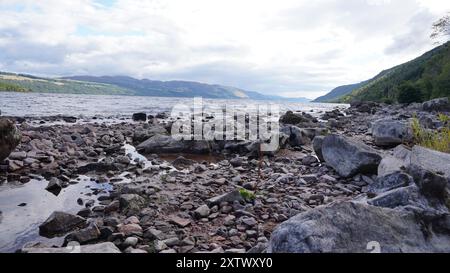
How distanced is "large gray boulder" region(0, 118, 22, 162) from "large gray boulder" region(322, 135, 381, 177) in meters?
10.7

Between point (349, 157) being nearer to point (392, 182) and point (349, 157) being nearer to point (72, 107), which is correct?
point (392, 182)

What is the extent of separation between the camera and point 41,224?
19.2 ft

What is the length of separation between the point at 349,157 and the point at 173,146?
887 cm

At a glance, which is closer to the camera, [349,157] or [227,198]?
[227,198]

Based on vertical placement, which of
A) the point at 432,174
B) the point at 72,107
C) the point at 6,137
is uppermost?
the point at 72,107

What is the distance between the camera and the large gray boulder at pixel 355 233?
3.46m

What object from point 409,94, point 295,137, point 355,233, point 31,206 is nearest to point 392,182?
point 355,233

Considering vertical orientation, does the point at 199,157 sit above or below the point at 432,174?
below

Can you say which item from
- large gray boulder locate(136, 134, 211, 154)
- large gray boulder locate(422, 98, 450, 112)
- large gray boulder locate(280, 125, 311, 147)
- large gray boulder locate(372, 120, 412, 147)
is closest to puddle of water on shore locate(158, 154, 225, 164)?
large gray boulder locate(136, 134, 211, 154)

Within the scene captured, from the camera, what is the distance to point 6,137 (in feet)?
32.2

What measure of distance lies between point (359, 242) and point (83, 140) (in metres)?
15.8
